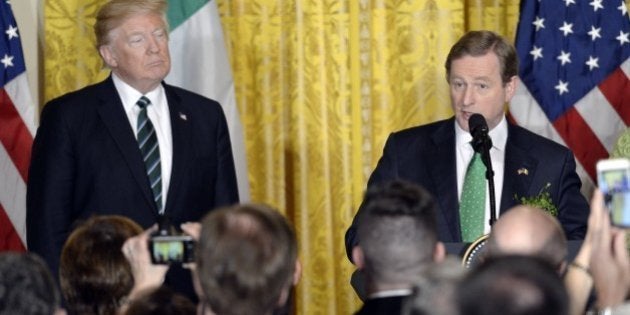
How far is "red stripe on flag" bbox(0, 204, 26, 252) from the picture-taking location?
704cm

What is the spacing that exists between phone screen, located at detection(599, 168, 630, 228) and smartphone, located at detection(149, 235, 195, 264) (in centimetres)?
112

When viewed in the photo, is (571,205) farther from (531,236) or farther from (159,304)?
(159,304)

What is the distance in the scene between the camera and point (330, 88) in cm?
745

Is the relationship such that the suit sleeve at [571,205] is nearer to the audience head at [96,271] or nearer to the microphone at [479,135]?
the microphone at [479,135]

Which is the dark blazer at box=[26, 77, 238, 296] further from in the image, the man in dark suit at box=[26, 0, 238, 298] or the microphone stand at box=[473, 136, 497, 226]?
the microphone stand at box=[473, 136, 497, 226]

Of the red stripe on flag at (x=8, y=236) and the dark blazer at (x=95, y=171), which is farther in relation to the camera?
the red stripe on flag at (x=8, y=236)

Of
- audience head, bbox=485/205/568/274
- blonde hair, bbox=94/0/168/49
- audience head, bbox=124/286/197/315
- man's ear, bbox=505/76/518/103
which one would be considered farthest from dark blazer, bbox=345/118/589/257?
audience head, bbox=124/286/197/315

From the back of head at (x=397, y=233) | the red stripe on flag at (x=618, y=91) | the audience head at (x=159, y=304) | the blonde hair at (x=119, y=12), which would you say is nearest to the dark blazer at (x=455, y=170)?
the blonde hair at (x=119, y=12)

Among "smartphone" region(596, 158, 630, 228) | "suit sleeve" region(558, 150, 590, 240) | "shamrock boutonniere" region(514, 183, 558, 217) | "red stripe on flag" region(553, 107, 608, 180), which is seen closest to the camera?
"smartphone" region(596, 158, 630, 228)

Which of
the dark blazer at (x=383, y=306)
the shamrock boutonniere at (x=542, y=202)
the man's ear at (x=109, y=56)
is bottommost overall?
the shamrock boutonniere at (x=542, y=202)

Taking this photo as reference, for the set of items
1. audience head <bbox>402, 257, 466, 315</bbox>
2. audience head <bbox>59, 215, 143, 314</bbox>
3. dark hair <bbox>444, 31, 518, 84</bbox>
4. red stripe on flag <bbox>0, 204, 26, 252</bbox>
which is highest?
dark hair <bbox>444, 31, 518, 84</bbox>

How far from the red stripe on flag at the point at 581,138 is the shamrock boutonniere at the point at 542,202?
1707mm

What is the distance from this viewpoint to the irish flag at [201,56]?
7.11 metres

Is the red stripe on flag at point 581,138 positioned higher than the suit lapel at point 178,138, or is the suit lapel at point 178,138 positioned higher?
the suit lapel at point 178,138
